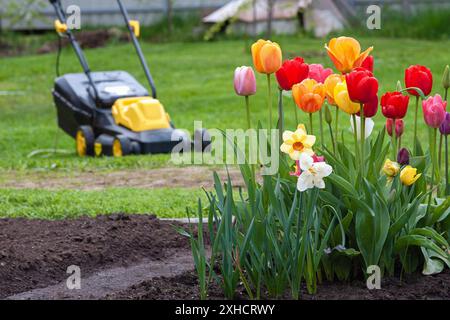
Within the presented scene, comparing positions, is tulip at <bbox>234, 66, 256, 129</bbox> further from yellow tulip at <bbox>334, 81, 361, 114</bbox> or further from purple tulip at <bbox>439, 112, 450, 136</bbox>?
purple tulip at <bbox>439, 112, 450, 136</bbox>

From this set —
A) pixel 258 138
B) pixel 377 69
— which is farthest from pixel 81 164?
pixel 377 69

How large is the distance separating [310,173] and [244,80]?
1.52ft

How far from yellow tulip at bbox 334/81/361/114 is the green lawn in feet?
7.21

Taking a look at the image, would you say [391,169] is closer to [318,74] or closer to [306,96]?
[306,96]

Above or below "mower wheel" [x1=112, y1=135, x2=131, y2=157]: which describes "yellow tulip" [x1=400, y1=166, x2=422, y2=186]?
above

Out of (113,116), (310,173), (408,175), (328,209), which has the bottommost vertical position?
(113,116)

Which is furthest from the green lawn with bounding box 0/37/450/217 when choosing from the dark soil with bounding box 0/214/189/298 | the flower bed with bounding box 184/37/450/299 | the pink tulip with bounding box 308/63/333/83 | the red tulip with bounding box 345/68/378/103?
the red tulip with bounding box 345/68/378/103

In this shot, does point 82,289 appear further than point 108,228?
No

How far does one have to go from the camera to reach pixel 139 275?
3.93 metres

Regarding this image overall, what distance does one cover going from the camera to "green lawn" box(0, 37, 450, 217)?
5.74 meters

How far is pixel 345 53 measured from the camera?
3.40 m

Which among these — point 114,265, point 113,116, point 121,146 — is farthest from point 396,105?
point 113,116
